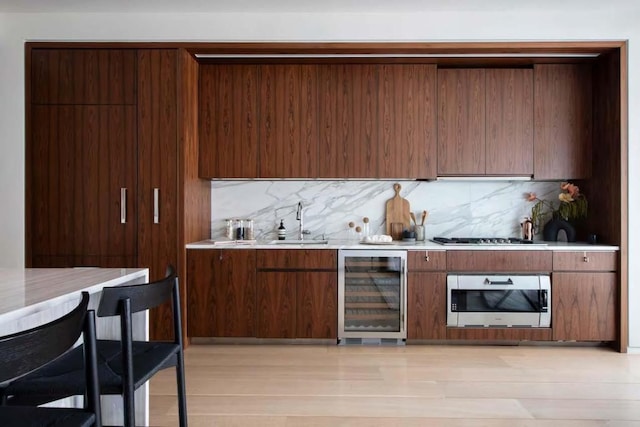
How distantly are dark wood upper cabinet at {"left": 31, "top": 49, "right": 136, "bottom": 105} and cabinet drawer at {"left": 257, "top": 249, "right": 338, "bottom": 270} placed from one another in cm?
170

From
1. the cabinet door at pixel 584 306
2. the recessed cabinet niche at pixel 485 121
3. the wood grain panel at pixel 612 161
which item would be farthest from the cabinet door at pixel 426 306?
the wood grain panel at pixel 612 161

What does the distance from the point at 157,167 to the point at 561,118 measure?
3.44 metres

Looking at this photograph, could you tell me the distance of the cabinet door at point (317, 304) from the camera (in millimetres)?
3904

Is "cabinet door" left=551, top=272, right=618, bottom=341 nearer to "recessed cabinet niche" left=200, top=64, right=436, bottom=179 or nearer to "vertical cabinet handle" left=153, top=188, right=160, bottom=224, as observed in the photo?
"recessed cabinet niche" left=200, top=64, right=436, bottom=179

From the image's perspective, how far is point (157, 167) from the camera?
3846 mm

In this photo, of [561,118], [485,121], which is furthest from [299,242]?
[561,118]

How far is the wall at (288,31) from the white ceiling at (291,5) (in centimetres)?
5

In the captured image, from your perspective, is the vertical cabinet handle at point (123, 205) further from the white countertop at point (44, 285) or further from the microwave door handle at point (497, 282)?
the microwave door handle at point (497, 282)

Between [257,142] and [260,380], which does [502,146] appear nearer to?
[257,142]

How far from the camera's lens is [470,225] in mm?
4562

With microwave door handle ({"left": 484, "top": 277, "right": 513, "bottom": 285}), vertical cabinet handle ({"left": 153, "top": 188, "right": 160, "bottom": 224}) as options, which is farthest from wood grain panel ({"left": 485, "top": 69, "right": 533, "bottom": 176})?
vertical cabinet handle ({"left": 153, "top": 188, "right": 160, "bottom": 224})

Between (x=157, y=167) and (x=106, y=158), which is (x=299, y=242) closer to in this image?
(x=157, y=167)

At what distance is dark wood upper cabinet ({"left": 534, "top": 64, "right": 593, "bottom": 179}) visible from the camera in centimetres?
418

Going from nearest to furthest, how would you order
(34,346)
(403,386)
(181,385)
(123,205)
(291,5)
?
(34,346) < (181,385) < (403,386) < (291,5) < (123,205)
